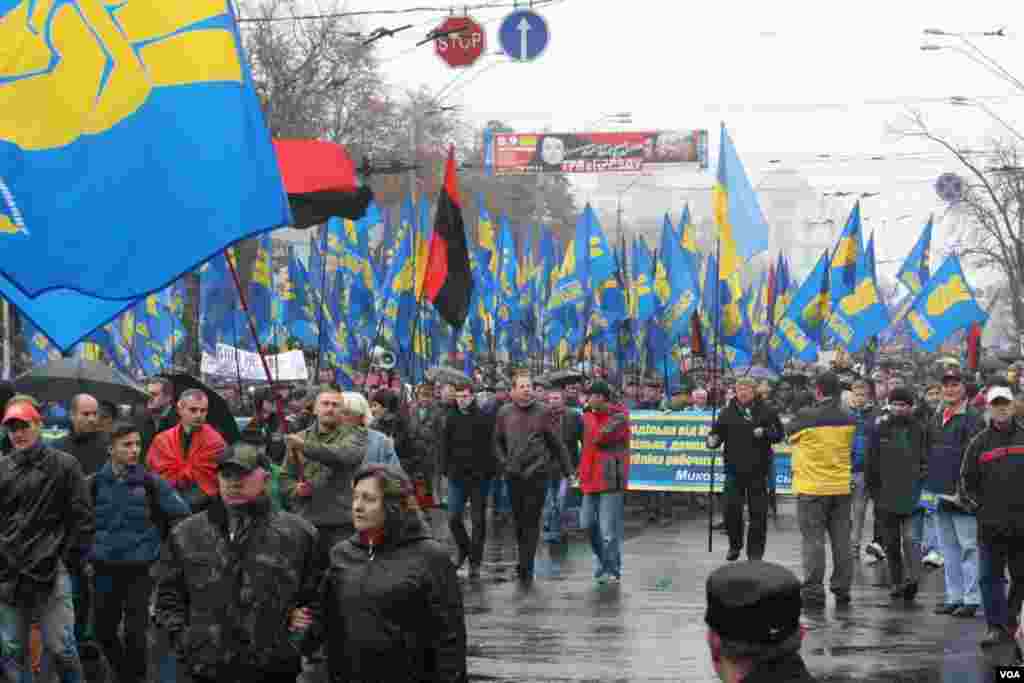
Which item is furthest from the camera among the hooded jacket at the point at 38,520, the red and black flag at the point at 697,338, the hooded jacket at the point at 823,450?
the red and black flag at the point at 697,338

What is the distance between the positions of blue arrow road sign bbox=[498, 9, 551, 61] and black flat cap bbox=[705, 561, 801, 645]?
32.2 metres

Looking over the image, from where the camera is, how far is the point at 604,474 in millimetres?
15539

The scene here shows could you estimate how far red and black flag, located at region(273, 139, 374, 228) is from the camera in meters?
12.5

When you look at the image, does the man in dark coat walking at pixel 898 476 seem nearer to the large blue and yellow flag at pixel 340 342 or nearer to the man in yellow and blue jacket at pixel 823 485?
the man in yellow and blue jacket at pixel 823 485

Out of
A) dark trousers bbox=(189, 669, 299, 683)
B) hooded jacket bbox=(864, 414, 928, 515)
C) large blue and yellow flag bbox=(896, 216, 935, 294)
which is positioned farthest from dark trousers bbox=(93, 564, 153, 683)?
large blue and yellow flag bbox=(896, 216, 935, 294)

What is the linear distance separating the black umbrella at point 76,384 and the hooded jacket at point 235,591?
6917 millimetres

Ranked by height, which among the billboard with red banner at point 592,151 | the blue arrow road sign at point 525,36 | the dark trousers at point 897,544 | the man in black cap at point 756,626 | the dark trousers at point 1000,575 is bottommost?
the dark trousers at point 897,544

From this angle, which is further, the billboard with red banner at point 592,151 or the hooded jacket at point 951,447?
the billboard with red banner at point 592,151

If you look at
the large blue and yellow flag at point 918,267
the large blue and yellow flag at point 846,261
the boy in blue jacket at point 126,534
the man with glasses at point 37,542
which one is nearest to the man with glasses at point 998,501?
the boy in blue jacket at point 126,534

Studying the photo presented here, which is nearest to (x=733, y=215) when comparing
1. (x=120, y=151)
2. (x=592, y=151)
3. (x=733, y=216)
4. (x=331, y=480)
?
(x=733, y=216)

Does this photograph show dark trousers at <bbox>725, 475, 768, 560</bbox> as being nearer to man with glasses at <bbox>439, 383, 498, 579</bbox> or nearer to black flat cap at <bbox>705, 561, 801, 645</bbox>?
man with glasses at <bbox>439, 383, 498, 579</bbox>

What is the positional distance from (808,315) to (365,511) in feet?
82.4

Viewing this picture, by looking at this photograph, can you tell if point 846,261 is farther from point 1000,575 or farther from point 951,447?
point 1000,575

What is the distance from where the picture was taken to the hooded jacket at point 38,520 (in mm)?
8852
